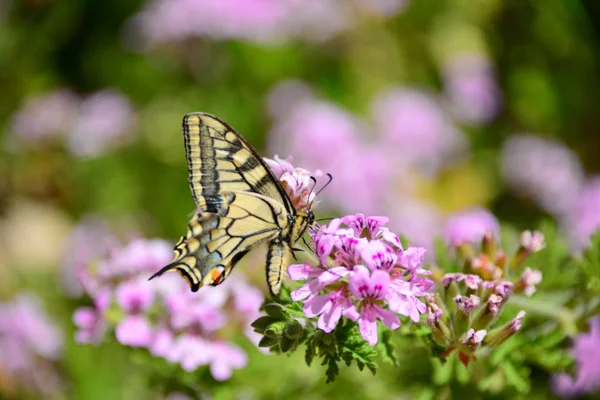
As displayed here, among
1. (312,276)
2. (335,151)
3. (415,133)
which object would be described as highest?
(415,133)

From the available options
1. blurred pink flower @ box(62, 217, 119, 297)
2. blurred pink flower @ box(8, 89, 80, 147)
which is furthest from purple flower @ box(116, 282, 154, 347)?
blurred pink flower @ box(8, 89, 80, 147)

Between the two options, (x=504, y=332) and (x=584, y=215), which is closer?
(x=504, y=332)

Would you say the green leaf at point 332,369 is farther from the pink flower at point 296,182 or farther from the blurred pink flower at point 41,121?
the blurred pink flower at point 41,121

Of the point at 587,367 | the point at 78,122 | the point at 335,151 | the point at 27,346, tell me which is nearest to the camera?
the point at 587,367

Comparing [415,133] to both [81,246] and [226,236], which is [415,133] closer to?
[81,246]

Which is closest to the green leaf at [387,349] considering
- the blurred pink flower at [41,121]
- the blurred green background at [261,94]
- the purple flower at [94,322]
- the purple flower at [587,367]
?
the purple flower at [94,322]

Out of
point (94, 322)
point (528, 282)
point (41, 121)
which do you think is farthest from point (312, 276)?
point (41, 121)

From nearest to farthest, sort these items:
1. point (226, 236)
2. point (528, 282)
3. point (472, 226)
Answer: point (226, 236)
point (528, 282)
point (472, 226)

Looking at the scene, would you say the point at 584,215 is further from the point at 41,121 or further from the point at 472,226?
the point at 41,121

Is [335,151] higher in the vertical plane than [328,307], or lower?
higher
